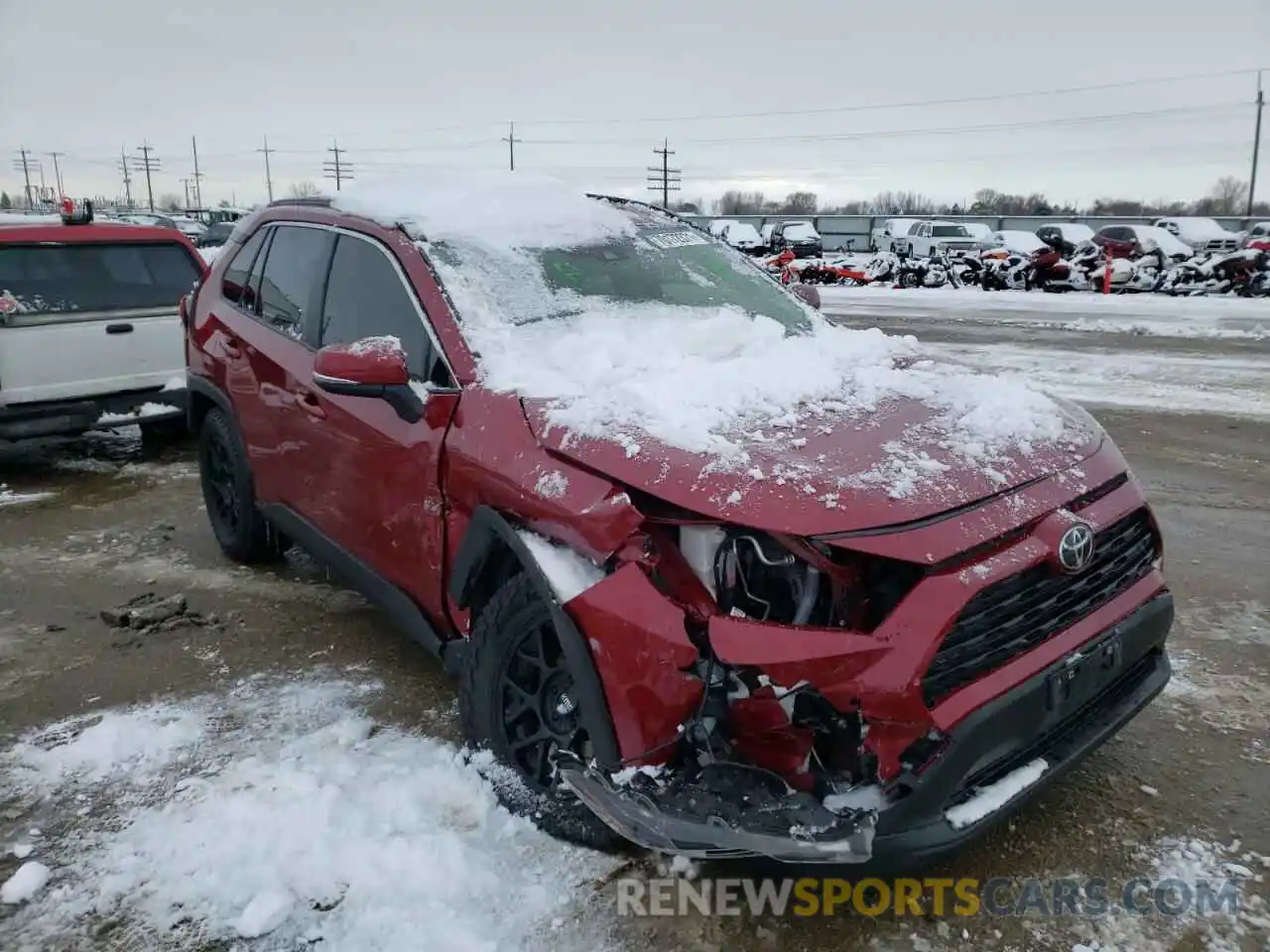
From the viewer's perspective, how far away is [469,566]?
283cm

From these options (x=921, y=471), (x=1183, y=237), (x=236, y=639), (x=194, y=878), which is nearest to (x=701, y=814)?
(x=921, y=471)

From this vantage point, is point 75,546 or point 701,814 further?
point 75,546

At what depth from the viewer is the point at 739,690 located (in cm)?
225

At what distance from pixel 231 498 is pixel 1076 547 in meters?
4.12

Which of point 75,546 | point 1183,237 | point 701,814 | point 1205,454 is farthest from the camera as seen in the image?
point 1183,237

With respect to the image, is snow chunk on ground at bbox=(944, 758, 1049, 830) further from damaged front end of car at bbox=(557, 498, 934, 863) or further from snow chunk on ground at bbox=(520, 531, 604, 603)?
snow chunk on ground at bbox=(520, 531, 604, 603)

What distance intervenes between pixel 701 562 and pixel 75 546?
4488 millimetres

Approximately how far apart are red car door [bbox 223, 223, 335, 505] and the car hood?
5.49 feet

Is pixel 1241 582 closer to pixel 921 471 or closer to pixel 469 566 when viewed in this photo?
pixel 921 471

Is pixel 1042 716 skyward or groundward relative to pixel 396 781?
skyward

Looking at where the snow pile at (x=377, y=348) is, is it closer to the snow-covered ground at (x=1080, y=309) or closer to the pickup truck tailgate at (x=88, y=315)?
the pickup truck tailgate at (x=88, y=315)

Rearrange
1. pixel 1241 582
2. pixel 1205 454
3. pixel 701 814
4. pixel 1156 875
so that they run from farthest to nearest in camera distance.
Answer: pixel 1205 454 < pixel 1241 582 < pixel 1156 875 < pixel 701 814

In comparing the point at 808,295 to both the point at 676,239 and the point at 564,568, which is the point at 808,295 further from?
the point at 564,568

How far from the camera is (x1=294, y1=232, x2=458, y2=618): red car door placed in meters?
3.06
